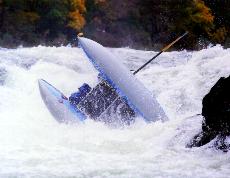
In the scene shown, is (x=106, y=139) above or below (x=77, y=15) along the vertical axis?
below

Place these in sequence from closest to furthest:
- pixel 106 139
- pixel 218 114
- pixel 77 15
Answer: pixel 218 114
pixel 106 139
pixel 77 15

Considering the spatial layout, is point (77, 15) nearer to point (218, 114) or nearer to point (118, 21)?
point (118, 21)

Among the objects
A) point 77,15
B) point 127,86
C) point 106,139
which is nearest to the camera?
point 106,139

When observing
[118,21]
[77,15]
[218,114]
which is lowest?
[218,114]

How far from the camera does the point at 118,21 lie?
39.5m

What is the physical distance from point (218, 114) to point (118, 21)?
106 feet

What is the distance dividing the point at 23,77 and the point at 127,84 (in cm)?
495

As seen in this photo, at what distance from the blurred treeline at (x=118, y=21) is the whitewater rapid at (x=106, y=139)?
19210mm

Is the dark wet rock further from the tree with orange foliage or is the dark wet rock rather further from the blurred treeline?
the tree with orange foliage

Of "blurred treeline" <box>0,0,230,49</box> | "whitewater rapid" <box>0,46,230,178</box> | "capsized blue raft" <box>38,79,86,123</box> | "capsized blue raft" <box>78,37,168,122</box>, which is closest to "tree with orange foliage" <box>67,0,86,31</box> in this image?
"blurred treeline" <box>0,0,230,49</box>

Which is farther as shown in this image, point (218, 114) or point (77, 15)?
point (77, 15)

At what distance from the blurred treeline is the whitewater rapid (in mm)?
19210

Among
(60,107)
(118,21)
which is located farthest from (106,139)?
(118,21)

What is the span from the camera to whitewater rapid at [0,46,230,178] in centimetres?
696
